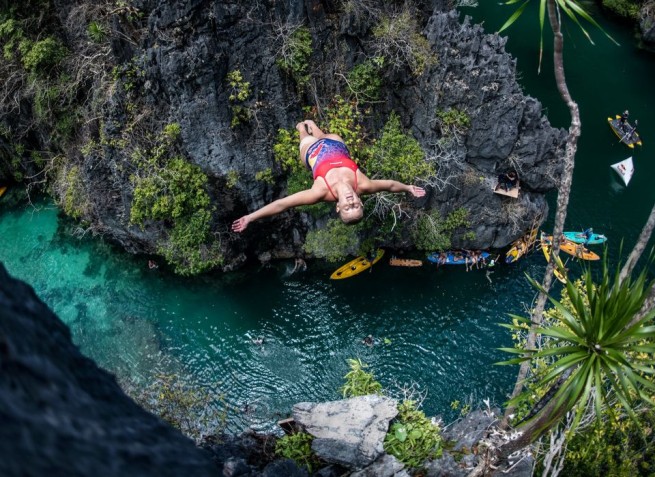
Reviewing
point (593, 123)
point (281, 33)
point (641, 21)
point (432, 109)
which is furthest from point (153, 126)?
point (641, 21)

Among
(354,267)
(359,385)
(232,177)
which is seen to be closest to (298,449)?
(359,385)

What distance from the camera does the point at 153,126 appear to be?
55.8 feet

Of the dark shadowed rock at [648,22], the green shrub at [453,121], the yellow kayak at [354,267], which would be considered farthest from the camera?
the dark shadowed rock at [648,22]

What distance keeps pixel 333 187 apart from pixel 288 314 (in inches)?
354

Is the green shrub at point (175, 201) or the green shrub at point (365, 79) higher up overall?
the green shrub at point (365, 79)

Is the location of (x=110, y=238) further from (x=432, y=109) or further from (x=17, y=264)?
(x=432, y=109)

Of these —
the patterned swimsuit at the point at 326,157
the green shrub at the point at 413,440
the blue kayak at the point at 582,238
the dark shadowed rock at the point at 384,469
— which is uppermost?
the patterned swimsuit at the point at 326,157

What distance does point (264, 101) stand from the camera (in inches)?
662

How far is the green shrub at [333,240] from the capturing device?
18.2 metres

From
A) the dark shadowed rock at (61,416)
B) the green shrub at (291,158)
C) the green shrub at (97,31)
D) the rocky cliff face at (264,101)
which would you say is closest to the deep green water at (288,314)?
the rocky cliff face at (264,101)

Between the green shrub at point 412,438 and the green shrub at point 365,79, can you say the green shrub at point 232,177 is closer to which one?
the green shrub at point 365,79

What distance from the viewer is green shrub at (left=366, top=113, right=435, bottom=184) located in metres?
17.3

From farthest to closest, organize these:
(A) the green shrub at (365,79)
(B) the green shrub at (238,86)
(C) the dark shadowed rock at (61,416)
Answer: (A) the green shrub at (365,79), (B) the green shrub at (238,86), (C) the dark shadowed rock at (61,416)

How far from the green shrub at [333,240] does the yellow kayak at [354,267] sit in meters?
0.84
